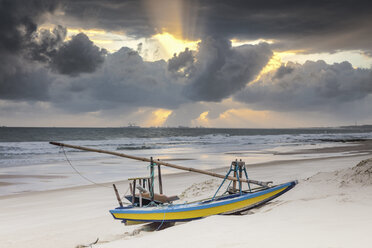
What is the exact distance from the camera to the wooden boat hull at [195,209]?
931cm

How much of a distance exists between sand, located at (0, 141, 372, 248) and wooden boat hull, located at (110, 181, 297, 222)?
32 centimetres

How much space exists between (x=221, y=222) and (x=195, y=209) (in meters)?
1.33

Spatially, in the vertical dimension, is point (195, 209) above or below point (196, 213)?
above

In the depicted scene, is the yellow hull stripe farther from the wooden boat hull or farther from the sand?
the sand

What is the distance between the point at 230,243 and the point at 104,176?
17275 millimetres

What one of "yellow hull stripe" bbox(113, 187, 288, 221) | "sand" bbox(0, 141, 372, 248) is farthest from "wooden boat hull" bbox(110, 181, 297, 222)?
"sand" bbox(0, 141, 372, 248)

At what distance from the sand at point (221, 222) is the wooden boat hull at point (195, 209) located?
32 centimetres

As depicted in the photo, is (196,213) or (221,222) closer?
(221,222)

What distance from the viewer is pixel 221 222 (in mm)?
8086

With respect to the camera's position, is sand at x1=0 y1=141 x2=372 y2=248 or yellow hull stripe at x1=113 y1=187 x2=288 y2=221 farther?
yellow hull stripe at x1=113 y1=187 x2=288 y2=221

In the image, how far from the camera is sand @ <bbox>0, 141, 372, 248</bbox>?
6.34 meters

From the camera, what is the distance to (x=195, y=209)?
9273mm

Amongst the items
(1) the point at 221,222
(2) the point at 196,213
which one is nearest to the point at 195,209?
(2) the point at 196,213

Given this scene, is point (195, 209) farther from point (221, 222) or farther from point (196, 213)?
point (221, 222)
